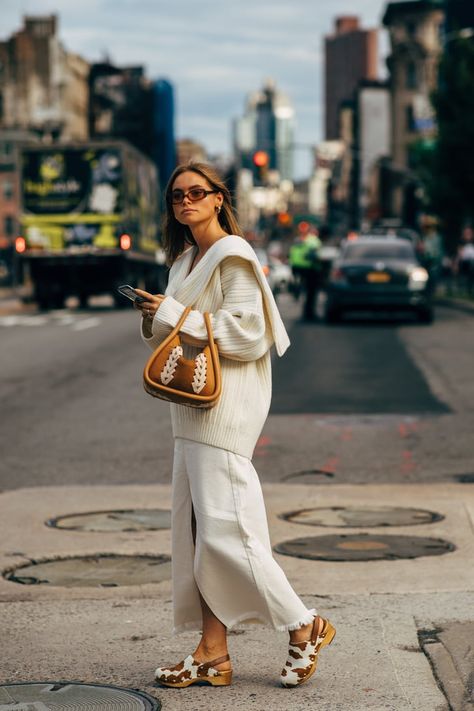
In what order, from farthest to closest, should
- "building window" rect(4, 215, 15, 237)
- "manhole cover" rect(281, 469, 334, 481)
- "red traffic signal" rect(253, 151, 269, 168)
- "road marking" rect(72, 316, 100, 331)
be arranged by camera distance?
"building window" rect(4, 215, 15, 237) < "red traffic signal" rect(253, 151, 269, 168) < "road marking" rect(72, 316, 100, 331) < "manhole cover" rect(281, 469, 334, 481)

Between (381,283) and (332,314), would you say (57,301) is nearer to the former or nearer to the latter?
(332,314)

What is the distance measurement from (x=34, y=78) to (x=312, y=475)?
10617 cm

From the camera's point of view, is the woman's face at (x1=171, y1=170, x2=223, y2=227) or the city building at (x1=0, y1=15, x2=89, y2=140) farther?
the city building at (x1=0, y1=15, x2=89, y2=140)

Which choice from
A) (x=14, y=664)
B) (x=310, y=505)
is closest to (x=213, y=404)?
(x=14, y=664)

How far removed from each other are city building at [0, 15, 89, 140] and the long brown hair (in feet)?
352

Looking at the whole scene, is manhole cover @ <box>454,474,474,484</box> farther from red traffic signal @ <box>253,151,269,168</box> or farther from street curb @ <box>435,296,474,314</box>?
red traffic signal @ <box>253,151,269,168</box>

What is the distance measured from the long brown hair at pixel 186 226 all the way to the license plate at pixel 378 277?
2244 centimetres

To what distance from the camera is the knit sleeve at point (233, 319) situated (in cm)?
464

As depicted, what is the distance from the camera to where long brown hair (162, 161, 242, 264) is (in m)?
4.84

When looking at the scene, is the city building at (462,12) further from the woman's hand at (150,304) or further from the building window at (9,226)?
the woman's hand at (150,304)

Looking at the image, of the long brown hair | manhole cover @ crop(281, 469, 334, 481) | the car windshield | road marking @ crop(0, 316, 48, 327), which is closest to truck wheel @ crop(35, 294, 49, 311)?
road marking @ crop(0, 316, 48, 327)

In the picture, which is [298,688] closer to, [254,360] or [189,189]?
[254,360]

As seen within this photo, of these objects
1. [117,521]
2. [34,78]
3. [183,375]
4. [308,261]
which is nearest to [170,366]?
[183,375]

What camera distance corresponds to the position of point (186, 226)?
506cm
